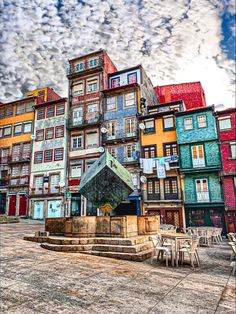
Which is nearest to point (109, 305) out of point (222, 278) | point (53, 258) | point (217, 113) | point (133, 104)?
point (222, 278)

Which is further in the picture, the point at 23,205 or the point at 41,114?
the point at 41,114

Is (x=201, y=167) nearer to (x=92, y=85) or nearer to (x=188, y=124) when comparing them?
(x=188, y=124)

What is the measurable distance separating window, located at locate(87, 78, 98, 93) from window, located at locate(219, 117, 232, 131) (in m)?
16.1

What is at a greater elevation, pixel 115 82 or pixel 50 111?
pixel 115 82

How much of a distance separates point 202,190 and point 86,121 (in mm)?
15961

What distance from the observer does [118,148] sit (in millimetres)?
27266

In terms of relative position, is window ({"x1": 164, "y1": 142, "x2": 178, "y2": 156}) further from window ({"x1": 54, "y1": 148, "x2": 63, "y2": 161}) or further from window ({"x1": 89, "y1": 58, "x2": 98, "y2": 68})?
window ({"x1": 89, "y1": 58, "x2": 98, "y2": 68})

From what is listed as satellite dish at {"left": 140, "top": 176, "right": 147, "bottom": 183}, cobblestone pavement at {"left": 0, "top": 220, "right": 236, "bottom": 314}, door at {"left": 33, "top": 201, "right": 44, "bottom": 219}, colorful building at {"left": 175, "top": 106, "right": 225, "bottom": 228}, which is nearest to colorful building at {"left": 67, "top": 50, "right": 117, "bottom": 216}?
door at {"left": 33, "top": 201, "right": 44, "bottom": 219}

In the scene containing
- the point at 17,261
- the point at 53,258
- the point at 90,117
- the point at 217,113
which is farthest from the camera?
the point at 90,117

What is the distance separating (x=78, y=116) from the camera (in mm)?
30266

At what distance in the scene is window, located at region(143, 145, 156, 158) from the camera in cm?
2506

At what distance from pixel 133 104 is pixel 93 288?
24.8 m

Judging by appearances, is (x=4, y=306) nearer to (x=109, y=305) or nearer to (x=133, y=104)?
(x=109, y=305)

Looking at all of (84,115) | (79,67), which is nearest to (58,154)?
(84,115)
